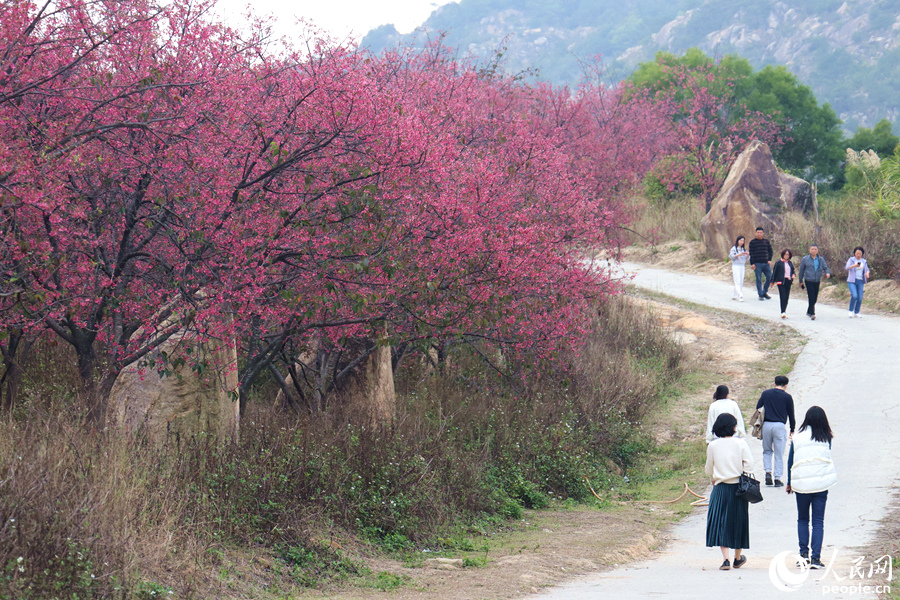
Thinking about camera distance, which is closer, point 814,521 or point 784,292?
point 814,521

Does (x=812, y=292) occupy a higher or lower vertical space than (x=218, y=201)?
lower

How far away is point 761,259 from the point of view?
22203mm

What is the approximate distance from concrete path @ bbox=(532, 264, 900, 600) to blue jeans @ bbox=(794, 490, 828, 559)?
168 mm

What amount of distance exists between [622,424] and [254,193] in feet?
23.8

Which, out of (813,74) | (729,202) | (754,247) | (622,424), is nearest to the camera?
(622,424)

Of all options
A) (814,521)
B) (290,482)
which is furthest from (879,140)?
(290,482)

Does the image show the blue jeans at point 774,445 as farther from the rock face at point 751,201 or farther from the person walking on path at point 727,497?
the rock face at point 751,201

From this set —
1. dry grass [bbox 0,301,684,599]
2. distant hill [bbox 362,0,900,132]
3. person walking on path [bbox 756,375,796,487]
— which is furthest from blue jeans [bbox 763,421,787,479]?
distant hill [bbox 362,0,900,132]

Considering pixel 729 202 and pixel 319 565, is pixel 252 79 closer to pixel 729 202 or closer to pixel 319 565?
pixel 319 565

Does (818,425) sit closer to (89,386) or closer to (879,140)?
(89,386)

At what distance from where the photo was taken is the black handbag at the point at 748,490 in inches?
311

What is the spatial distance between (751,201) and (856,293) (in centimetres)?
795

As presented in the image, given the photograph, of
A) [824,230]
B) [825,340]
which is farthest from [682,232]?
[825,340]

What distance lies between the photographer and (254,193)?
802cm
